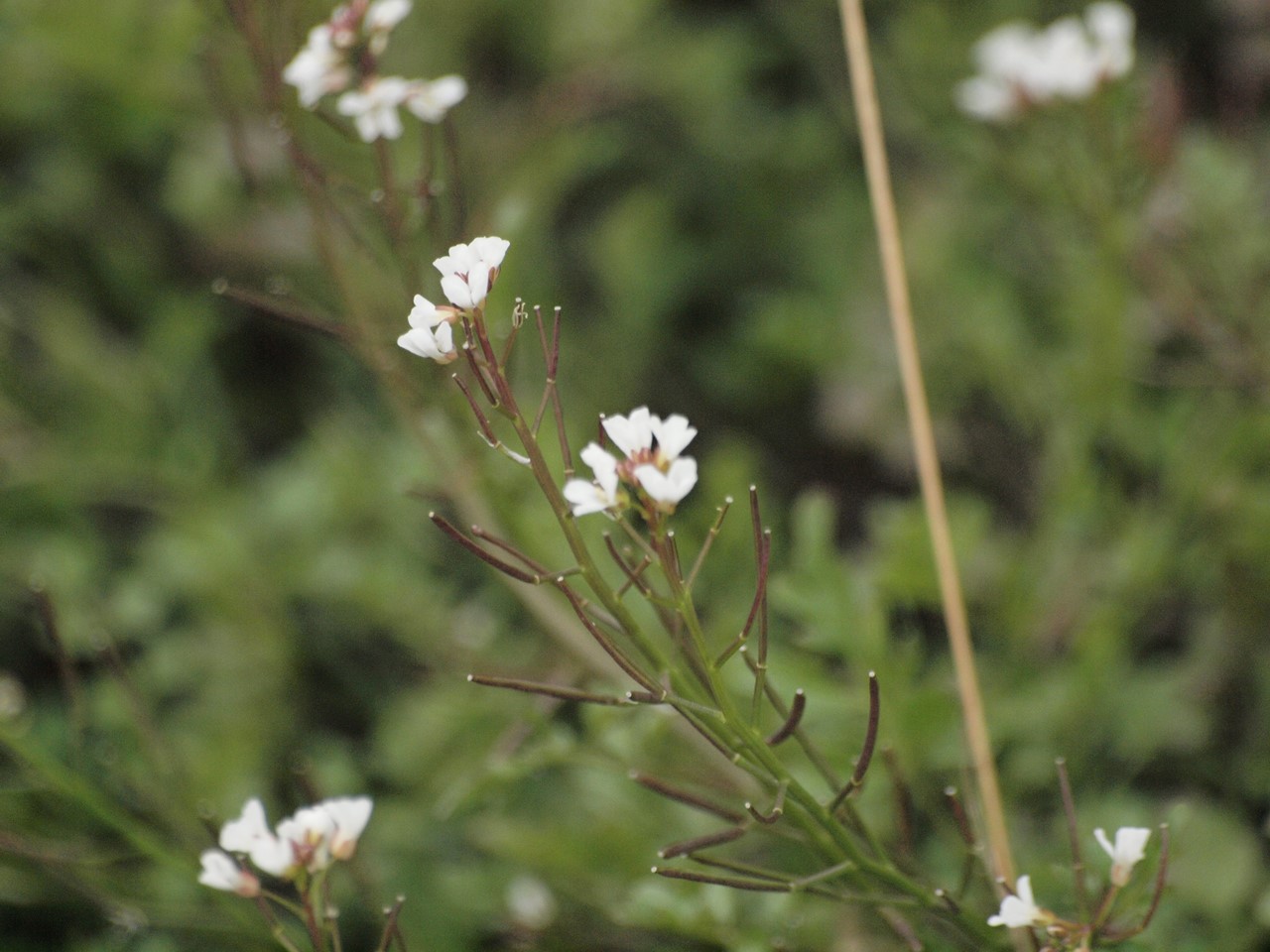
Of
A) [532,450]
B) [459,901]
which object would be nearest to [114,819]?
[459,901]

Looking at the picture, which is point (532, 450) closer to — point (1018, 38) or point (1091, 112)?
point (1091, 112)

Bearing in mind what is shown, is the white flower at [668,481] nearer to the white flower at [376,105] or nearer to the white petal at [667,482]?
the white petal at [667,482]

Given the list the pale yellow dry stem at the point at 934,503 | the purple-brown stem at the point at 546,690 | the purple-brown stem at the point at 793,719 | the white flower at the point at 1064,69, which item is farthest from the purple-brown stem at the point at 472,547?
the white flower at the point at 1064,69

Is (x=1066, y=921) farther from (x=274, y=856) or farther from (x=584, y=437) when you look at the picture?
(x=584, y=437)

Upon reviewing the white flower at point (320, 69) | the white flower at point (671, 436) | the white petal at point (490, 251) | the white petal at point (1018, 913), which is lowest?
the white petal at point (1018, 913)

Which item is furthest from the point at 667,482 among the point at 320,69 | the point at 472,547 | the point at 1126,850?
the point at 320,69

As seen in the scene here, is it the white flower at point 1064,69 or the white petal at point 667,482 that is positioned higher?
the white flower at point 1064,69
